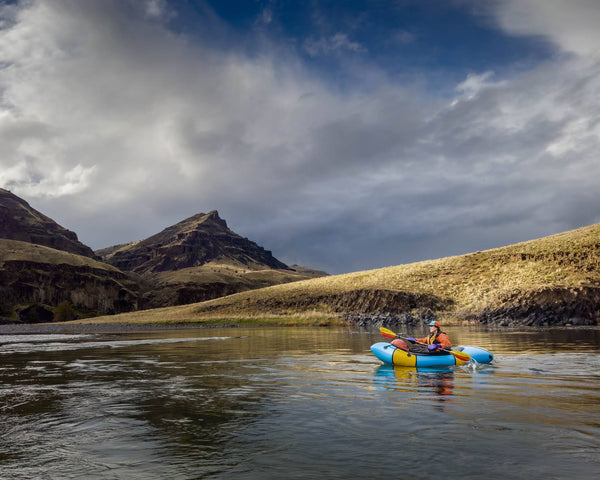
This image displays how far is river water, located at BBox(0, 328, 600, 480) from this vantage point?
27.5ft

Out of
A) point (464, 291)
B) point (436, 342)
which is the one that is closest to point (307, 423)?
point (436, 342)

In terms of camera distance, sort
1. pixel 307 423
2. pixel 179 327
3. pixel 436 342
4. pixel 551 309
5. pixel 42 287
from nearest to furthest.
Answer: pixel 307 423 < pixel 436 342 < pixel 551 309 < pixel 179 327 < pixel 42 287

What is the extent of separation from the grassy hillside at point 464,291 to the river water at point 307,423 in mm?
38723

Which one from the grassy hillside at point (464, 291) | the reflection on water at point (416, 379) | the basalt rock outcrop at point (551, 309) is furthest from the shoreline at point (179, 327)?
the reflection on water at point (416, 379)

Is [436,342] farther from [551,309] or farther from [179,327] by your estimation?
[179,327]

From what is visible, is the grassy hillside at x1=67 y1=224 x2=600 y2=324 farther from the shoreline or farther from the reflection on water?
the reflection on water

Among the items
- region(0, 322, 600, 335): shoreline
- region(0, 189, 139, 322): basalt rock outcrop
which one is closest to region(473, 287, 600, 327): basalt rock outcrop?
region(0, 322, 600, 335): shoreline

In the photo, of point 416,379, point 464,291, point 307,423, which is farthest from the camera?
point 464,291

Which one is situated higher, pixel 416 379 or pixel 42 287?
pixel 42 287

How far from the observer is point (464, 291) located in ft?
243

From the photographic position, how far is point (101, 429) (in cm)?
1132

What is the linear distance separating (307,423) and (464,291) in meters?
67.7

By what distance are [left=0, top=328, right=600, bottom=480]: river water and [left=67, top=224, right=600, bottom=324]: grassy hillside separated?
38723mm

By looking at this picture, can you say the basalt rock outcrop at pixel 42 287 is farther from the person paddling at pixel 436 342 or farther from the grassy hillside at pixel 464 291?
the person paddling at pixel 436 342
